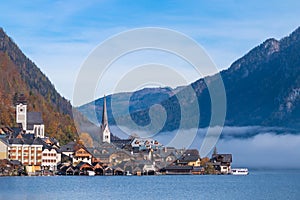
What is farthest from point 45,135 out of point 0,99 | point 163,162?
point 163,162

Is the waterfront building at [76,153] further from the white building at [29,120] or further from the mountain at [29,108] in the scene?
the white building at [29,120]

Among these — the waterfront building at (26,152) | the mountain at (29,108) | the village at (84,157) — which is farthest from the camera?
the mountain at (29,108)

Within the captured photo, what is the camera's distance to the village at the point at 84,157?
124 m

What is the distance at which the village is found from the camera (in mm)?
123500

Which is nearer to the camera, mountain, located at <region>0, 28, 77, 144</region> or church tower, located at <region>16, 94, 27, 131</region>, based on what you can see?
church tower, located at <region>16, 94, 27, 131</region>

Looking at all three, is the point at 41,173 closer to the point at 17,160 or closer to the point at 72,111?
the point at 17,160

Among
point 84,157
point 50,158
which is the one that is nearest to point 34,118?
point 84,157

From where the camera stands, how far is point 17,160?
12231 centimetres

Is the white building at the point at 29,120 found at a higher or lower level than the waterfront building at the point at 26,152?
higher

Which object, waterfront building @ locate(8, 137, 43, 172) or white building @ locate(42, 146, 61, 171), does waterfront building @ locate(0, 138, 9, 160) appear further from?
white building @ locate(42, 146, 61, 171)

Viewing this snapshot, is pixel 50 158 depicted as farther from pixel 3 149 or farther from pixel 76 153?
pixel 3 149

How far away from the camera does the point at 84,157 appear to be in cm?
13088

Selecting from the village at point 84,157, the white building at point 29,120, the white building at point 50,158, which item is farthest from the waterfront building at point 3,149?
the white building at point 29,120

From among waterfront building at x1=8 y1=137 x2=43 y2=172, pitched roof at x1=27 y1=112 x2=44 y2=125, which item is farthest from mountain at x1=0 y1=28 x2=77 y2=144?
waterfront building at x1=8 y1=137 x2=43 y2=172
